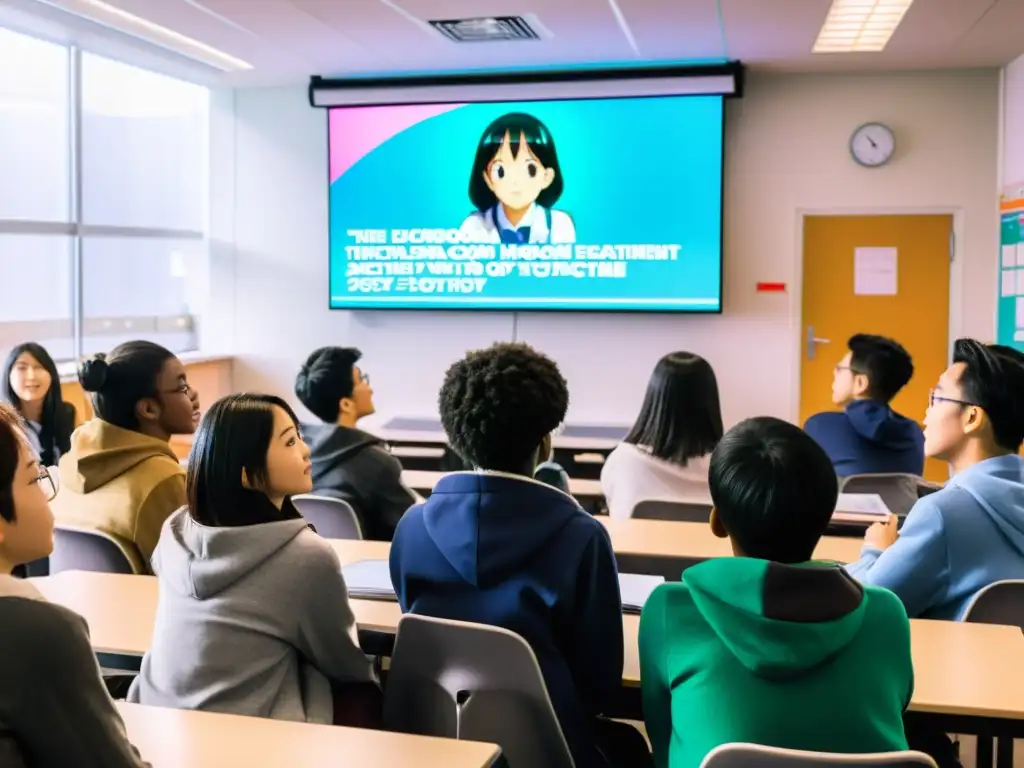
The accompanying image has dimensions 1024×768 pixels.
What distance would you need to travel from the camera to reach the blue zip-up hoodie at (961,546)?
83.6 inches

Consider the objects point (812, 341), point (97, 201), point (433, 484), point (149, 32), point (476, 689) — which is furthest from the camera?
point (812, 341)

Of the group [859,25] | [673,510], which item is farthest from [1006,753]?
[859,25]

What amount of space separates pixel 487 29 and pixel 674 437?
114 inches

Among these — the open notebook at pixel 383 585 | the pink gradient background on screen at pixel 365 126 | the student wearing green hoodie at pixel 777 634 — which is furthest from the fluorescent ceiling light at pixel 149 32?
the student wearing green hoodie at pixel 777 634

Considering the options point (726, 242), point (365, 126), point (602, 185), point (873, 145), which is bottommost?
point (726, 242)

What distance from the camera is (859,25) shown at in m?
4.93

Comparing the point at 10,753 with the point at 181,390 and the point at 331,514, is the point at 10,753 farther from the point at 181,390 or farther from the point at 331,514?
the point at 331,514

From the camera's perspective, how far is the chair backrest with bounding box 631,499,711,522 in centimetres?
299

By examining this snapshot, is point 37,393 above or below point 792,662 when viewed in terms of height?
above

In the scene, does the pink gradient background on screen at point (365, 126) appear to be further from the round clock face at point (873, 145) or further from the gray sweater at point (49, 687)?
the gray sweater at point (49, 687)

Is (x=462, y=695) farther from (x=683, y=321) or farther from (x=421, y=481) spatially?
(x=683, y=321)

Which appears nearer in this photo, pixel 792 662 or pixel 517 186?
pixel 792 662

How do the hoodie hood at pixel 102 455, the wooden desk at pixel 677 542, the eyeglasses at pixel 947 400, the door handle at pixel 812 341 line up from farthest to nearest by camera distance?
the door handle at pixel 812 341 < the wooden desk at pixel 677 542 < the hoodie hood at pixel 102 455 < the eyeglasses at pixel 947 400

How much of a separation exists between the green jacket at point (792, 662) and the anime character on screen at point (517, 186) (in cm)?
481
